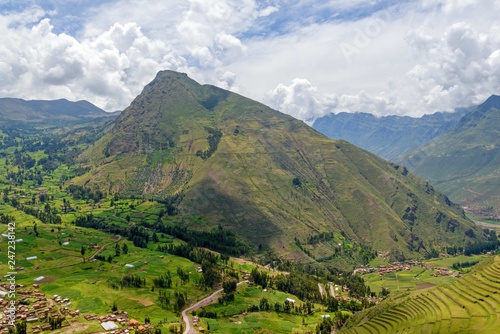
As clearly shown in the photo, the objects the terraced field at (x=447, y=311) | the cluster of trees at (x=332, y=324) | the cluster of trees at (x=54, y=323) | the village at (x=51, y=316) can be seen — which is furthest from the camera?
the cluster of trees at (x=332, y=324)

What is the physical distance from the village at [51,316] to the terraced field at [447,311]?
87149 mm

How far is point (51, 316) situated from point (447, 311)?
138 m

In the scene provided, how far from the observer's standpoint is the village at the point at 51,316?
136 m

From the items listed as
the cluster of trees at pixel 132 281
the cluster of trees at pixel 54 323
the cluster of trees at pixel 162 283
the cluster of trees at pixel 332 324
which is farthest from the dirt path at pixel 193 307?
the cluster of trees at pixel 332 324

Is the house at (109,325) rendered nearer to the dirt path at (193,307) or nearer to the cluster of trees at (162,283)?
the dirt path at (193,307)

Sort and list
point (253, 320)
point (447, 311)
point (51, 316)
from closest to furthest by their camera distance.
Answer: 1. point (447, 311)
2. point (51, 316)
3. point (253, 320)

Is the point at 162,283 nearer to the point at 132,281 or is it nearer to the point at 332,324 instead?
the point at 132,281

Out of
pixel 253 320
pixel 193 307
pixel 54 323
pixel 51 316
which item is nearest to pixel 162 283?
pixel 193 307

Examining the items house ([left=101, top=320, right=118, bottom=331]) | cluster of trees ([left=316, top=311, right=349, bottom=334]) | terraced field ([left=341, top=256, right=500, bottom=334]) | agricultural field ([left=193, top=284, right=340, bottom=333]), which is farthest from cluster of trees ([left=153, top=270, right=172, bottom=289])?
terraced field ([left=341, top=256, right=500, bottom=334])

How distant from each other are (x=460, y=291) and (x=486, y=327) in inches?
1248

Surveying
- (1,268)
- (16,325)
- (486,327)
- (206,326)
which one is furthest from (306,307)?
(1,268)

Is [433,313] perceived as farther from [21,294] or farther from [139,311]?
[21,294]

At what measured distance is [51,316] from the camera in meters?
142

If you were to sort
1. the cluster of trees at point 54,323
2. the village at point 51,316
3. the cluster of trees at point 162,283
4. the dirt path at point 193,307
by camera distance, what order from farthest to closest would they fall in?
the cluster of trees at point 162,283 < the dirt path at point 193,307 < the village at point 51,316 < the cluster of trees at point 54,323
